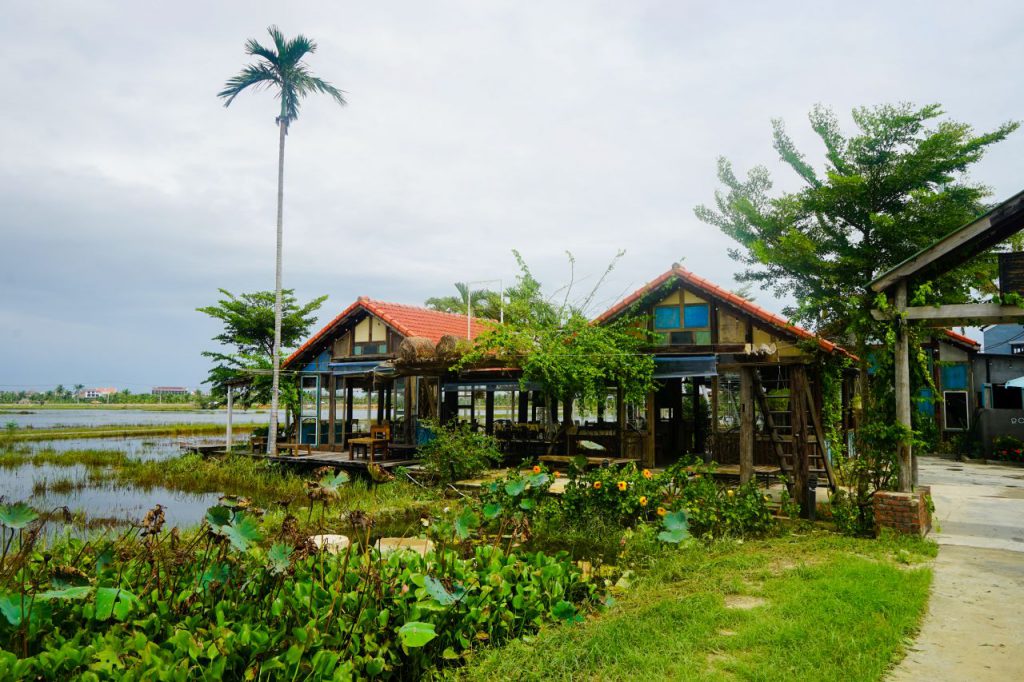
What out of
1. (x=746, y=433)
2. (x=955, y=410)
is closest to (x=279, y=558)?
(x=746, y=433)

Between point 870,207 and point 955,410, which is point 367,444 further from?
point 955,410

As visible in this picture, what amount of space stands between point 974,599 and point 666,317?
9.39 m

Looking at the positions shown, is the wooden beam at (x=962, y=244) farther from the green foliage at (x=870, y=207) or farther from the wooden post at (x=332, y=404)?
the wooden post at (x=332, y=404)

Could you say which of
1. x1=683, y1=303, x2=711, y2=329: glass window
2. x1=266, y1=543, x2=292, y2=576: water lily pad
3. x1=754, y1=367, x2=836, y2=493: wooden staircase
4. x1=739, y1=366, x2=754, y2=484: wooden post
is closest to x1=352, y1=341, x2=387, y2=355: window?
x1=683, y1=303, x2=711, y2=329: glass window

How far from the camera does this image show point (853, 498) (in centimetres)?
787

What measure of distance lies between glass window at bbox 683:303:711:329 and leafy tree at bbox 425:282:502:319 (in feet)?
37.6

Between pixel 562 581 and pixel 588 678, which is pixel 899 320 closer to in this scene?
pixel 562 581

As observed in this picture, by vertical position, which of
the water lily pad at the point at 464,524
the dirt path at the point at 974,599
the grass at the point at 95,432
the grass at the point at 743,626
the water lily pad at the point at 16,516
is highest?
the water lily pad at the point at 16,516

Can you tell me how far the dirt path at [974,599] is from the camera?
12.9 ft

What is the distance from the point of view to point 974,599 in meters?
5.22

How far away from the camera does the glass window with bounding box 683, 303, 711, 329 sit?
13.9 metres

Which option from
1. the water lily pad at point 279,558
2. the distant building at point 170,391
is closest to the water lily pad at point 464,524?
the water lily pad at point 279,558

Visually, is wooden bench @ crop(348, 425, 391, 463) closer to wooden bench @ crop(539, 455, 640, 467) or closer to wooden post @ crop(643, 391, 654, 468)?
wooden bench @ crop(539, 455, 640, 467)

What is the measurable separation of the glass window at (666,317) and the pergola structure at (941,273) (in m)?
6.28
